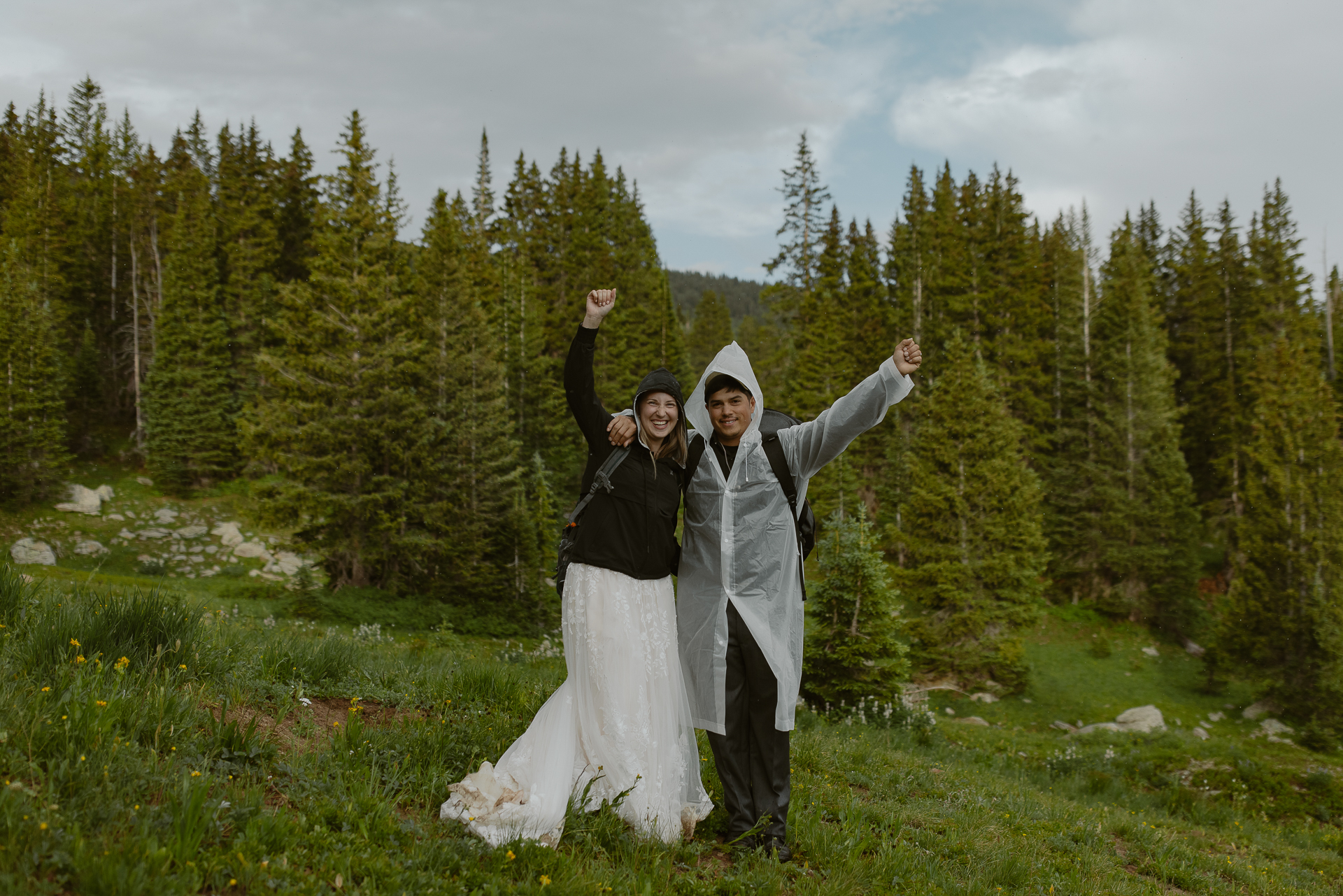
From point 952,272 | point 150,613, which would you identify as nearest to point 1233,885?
point 150,613

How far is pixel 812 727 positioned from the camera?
362 inches

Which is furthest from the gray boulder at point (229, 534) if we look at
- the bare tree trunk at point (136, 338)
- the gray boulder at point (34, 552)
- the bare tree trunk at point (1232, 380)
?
the bare tree trunk at point (1232, 380)

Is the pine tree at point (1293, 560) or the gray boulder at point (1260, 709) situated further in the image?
the gray boulder at point (1260, 709)

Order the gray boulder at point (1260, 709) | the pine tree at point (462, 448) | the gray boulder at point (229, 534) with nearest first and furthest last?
1. the gray boulder at point (1260, 709)
2. the pine tree at point (462, 448)
3. the gray boulder at point (229, 534)

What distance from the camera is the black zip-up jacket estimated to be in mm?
3939

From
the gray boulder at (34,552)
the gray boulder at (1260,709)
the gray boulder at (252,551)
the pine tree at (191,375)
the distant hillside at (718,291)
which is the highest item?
the distant hillside at (718,291)

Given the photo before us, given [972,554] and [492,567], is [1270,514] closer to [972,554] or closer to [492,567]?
[972,554]

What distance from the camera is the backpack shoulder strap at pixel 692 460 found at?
4.26m

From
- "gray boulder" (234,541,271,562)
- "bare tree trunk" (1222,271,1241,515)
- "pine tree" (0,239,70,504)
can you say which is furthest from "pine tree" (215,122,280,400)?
"bare tree trunk" (1222,271,1241,515)

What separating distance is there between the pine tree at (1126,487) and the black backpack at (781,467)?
29.7 metres

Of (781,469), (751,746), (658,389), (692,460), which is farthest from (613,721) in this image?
(658,389)

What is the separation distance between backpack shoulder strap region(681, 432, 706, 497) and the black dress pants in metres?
0.74

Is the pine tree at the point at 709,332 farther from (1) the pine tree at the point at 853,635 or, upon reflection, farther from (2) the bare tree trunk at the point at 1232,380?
(1) the pine tree at the point at 853,635

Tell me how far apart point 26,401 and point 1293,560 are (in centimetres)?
4524
